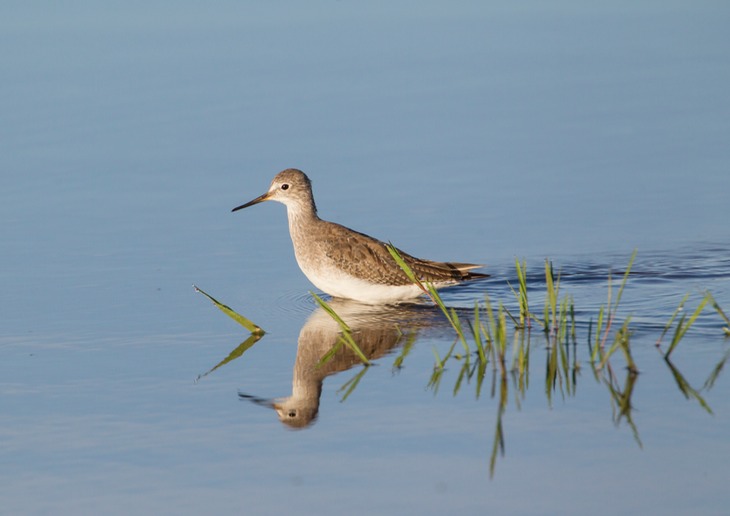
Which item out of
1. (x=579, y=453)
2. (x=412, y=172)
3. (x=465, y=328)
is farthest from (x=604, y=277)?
(x=579, y=453)

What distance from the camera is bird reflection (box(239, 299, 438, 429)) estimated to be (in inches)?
317

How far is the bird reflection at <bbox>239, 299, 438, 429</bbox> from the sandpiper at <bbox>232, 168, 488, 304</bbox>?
18 cm

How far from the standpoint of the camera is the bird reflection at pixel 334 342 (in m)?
8.05

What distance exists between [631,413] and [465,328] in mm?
2726

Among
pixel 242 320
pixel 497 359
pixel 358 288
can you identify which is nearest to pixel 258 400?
pixel 242 320

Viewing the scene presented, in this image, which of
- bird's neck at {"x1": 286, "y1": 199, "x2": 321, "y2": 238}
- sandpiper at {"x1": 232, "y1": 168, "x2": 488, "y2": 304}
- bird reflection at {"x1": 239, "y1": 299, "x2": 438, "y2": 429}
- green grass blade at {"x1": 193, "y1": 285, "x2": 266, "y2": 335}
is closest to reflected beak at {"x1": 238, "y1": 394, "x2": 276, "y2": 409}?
bird reflection at {"x1": 239, "y1": 299, "x2": 438, "y2": 429}

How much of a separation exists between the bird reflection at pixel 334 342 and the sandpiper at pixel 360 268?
0.18 metres

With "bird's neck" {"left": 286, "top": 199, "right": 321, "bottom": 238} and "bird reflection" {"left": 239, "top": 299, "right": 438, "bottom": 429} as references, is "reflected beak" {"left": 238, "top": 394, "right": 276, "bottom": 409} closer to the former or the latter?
"bird reflection" {"left": 239, "top": 299, "right": 438, "bottom": 429}

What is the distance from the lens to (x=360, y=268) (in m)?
11.7

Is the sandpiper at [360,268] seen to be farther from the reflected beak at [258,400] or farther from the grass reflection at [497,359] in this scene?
the reflected beak at [258,400]

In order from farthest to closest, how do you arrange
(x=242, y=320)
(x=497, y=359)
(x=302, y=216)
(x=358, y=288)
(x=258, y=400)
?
(x=302, y=216)
(x=358, y=288)
(x=242, y=320)
(x=497, y=359)
(x=258, y=400)

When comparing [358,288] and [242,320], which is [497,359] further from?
[358,288]

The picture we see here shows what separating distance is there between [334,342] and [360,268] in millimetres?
1960

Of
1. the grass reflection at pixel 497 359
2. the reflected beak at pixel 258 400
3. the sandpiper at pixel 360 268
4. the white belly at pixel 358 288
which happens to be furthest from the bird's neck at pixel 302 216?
the reflected beak at pixel 258 400
